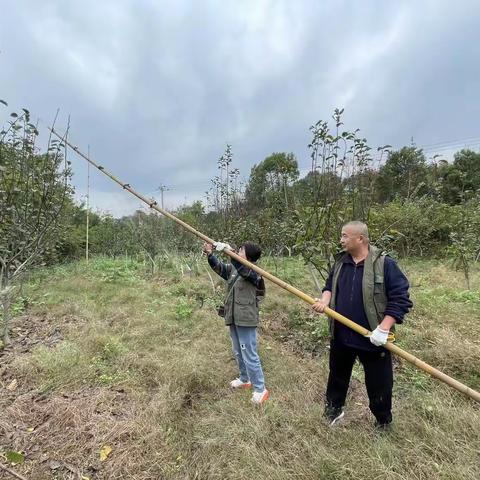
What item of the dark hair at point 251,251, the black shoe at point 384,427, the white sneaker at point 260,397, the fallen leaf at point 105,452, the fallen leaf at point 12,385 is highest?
the dark hair at point 251,251

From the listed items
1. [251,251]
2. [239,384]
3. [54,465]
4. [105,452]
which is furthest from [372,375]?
[54,465]

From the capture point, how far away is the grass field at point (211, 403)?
2664 mm

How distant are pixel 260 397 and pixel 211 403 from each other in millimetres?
523

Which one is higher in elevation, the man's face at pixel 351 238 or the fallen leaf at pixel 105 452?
the man's face at pixel 351 238

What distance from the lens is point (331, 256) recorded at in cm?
Result: 515

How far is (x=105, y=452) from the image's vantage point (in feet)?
9.70

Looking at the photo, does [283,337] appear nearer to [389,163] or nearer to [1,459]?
[389,163]

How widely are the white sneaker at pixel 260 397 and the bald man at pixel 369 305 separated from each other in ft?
3.07

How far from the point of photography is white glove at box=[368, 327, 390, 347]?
8.17ft

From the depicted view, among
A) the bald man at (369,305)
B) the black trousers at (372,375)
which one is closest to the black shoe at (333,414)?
the black trousers at (372,375)

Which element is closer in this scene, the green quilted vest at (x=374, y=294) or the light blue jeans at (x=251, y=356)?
the green quilted vest at (x=374, y=294)

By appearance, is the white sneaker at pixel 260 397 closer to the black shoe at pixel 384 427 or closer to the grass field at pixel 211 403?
the grass field at pixel 211 403

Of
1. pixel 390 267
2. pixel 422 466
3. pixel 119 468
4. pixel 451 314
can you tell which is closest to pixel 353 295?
pixel 390 267

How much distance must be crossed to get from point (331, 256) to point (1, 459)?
4.13 m
